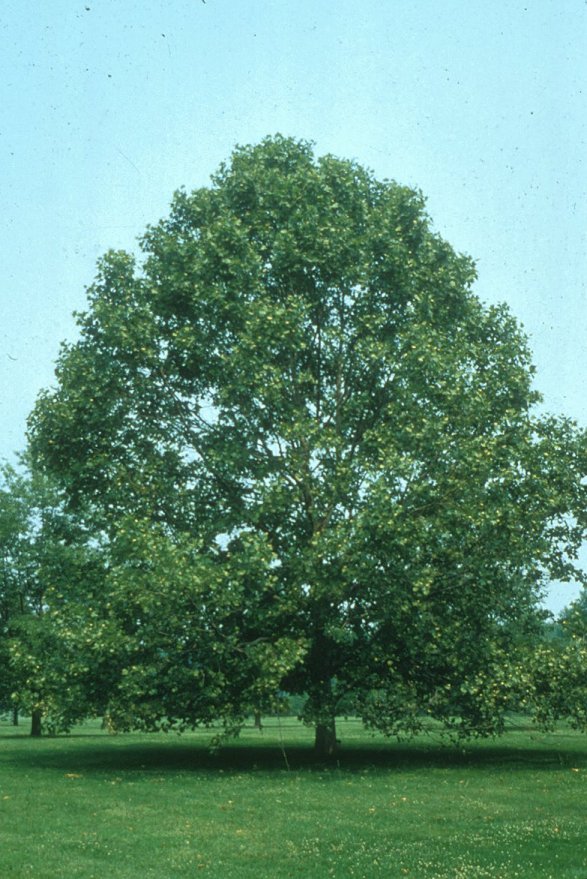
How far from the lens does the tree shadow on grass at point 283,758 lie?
1241 inches

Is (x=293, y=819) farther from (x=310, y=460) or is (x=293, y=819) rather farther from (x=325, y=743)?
(x=325, y=743)

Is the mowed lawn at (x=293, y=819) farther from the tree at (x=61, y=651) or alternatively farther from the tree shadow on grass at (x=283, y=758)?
the tree at (x=61, y=651)

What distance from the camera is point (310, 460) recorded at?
32156 millimetres

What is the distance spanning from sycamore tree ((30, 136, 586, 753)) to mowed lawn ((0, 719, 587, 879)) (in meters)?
2.67

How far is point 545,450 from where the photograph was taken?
106 ft

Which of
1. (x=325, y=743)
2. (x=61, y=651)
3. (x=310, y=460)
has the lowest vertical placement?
(x=325, y=743)

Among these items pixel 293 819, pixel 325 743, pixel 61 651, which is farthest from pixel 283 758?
pixel 293 819

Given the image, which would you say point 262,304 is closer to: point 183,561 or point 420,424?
point 420,424

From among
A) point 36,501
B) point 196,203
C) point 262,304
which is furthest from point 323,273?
point 36,501

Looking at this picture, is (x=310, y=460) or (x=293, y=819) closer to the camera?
(x=293, y=819)

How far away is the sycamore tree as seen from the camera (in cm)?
2948

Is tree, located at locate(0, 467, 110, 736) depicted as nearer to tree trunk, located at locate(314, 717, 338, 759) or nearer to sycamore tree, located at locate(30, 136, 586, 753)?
sycamore tree, located at locate(30, 136, 586, 753)

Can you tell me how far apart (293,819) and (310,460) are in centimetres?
1480

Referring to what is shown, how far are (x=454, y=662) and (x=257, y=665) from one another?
6879 millimetres
